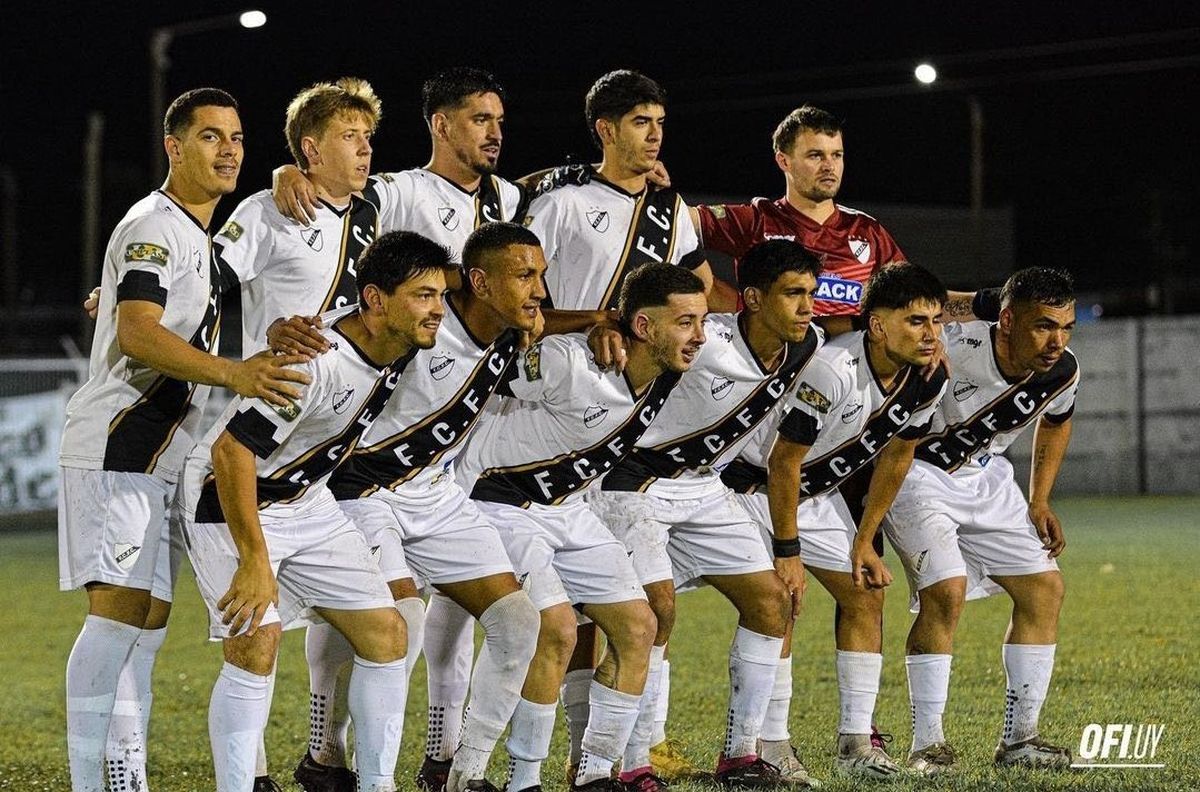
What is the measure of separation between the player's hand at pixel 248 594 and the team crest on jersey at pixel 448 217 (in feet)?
6.71

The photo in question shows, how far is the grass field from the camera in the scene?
268 inches

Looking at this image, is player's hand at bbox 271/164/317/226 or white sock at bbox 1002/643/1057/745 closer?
player's hand at bbox 271/164/317/226

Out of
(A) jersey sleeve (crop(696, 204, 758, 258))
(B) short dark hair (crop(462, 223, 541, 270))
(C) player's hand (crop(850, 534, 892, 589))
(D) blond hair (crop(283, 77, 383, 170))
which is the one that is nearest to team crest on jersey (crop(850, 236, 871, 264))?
(A) jersey sleeve (crop(696, 204, 758, 258))

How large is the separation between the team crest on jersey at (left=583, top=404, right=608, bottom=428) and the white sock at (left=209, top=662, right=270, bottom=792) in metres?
1.55

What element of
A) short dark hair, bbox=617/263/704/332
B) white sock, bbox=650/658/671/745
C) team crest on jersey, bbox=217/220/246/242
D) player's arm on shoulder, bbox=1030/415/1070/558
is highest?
team crest on jersey, bbox=217/220/246/242

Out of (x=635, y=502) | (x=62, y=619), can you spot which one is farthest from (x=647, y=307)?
(x=62, y=619)

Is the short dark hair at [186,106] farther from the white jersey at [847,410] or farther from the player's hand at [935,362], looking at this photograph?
the player's hand at [935,362]

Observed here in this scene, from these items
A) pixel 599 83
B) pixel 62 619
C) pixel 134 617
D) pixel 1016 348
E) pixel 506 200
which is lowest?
pixel 62 619

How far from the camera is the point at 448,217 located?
6719mm

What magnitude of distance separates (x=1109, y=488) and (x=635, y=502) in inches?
801

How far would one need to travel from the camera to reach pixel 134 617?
5.57m

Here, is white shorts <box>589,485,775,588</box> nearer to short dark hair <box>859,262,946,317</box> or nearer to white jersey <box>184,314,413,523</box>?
short dark hair <box>859,262,946,317</box>

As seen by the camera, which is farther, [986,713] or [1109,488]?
[1109,488]

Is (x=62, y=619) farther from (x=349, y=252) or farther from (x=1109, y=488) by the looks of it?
(x=1109, y=488)
